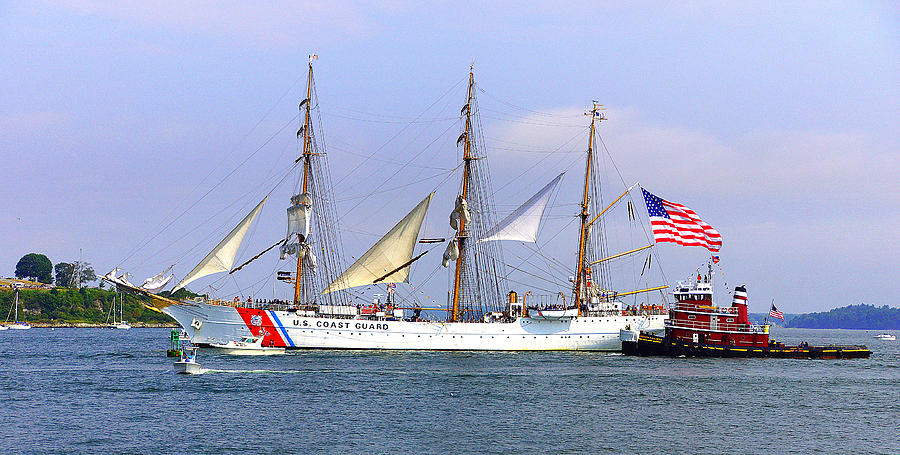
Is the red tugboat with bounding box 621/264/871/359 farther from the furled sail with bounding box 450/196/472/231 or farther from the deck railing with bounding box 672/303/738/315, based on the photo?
the furled sail with bounding box 450/196/472/231

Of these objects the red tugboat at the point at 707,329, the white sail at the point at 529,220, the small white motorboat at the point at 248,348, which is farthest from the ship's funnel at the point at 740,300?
the small white motorboat at the point at 248,348

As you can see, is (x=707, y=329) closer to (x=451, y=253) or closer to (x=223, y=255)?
(x=451, y=253)

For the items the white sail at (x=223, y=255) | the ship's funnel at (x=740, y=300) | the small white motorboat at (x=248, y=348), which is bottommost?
the small white motorboat at (x=248, y=348)

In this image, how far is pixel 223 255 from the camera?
2874 inches

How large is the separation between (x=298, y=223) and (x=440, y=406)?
3630cm

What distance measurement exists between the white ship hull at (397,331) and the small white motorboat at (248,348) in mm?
567

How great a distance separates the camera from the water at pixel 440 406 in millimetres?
35719

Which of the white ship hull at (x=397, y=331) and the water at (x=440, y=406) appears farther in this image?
the white ship hull at (x=397, y=331)

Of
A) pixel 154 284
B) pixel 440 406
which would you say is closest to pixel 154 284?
pixel 154 284

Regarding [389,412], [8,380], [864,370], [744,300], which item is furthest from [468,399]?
[864,370]

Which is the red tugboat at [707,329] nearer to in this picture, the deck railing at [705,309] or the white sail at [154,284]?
the deck railing at [705,309]

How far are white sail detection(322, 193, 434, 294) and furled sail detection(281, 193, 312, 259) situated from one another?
4434mm

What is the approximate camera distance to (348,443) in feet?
116

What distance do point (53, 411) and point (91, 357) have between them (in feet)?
105
